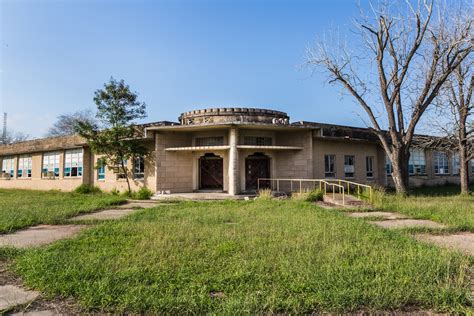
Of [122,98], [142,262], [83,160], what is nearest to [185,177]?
[122,98]

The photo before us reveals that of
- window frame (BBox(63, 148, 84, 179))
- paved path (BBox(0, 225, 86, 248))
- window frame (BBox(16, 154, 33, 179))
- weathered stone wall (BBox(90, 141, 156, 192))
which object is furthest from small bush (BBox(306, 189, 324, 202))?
window frame (BBox(16, 154, 33, 179))

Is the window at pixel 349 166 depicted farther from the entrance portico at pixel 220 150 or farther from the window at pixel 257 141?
the window at pixel 257 141

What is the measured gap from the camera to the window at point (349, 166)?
21000 millimetres

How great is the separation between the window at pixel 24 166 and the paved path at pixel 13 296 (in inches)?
1107

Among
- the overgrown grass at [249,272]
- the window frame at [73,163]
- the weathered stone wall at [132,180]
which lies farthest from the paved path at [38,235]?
the window frame at [73,163]

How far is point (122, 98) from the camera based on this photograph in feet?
59.4

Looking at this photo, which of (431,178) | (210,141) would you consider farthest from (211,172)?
(431,178)

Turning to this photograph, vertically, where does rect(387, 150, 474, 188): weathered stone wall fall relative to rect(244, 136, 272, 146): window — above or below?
below

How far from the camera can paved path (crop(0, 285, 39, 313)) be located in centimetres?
343

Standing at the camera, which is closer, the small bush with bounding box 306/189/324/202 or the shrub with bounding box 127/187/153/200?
the small bush with bounding box 306/189/324/202

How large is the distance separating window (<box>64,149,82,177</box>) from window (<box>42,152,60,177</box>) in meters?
1.31

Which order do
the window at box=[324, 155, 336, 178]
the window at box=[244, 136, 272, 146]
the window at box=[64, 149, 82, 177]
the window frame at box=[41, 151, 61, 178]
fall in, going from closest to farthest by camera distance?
the window at box=[244, 136, 272, 146]
the window at box=[324, 155, 336, 178]
the window at box=[64, 149, 82, 177]
the window frame at box=[41, 151, 61, 178]

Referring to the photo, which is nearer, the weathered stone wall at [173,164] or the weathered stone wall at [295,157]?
the weathered stone wall at [173,164]

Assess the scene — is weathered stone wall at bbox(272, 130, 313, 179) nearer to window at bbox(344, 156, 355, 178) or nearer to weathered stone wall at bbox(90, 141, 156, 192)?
window at bbox(344, 156, 355, 178)
